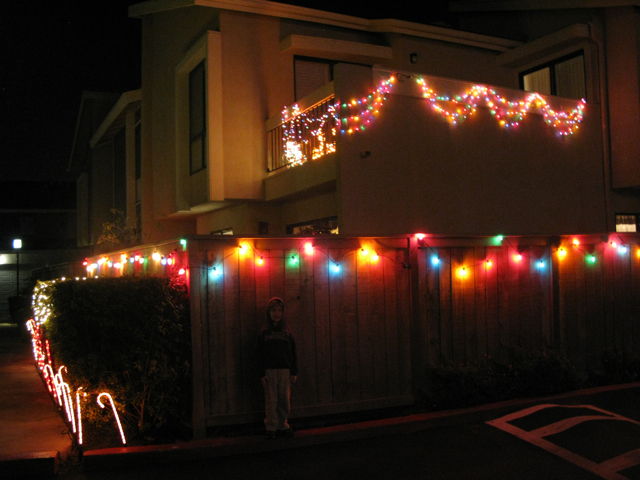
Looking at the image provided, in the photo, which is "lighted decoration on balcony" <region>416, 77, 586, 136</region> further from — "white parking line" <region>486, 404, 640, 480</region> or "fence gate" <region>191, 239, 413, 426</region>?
"white parking line" <region>486, 404, 640, 480</region>

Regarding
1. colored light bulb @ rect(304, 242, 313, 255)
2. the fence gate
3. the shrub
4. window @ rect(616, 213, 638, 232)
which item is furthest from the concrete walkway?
window @ rect(616, 213, 638, 232)

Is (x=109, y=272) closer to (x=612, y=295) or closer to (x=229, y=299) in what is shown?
(x=229, y=299)

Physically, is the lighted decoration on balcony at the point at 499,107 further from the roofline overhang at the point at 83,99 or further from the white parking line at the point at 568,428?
→ the roofline overhang at the point at 83,99

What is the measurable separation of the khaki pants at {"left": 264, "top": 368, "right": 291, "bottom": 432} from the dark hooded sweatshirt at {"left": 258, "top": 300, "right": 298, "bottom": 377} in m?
0.07

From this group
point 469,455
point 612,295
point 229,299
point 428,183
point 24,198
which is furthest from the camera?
point 24,198

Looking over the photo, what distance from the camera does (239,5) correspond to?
12844 mm

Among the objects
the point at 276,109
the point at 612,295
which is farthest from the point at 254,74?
the point at 612,295

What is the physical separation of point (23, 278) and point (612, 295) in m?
24.3

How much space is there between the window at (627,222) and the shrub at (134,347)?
33.3ft

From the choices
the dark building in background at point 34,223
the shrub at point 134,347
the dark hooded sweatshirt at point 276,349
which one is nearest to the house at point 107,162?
the dark building in background at point 34,223

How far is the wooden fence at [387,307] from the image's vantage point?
7.17m

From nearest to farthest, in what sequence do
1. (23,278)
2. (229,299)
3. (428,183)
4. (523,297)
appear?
(229,299)
(523,297)
(428,183)
(23,278)

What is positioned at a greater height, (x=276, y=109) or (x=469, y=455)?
(x=276, y=109)

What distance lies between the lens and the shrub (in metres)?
6.78
